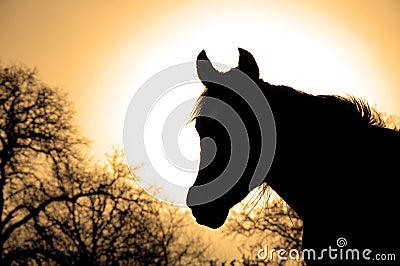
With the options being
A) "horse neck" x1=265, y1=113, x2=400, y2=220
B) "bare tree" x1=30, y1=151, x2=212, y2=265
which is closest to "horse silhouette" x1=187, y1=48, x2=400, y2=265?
"horse neck" x1=265, y1=113, x2=400, y2=220

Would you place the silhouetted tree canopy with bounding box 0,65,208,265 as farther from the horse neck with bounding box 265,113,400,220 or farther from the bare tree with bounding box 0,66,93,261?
the horse neck with bounding box 265,113,400,220

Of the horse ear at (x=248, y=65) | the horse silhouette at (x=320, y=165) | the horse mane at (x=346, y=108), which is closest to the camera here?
the horse silhouette at (x=320, y=165)

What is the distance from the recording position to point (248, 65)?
4008 millimetres

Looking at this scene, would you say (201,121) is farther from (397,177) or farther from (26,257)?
(26,257)

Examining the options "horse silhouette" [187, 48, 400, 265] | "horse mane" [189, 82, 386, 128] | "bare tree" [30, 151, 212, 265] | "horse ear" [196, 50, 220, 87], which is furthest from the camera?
"bare tree" [30, 151, 212, 265]

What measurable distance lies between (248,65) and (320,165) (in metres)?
1.02

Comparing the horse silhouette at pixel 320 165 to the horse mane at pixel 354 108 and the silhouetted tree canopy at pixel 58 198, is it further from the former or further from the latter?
the silhouetted tree canopy at pixel 58 198

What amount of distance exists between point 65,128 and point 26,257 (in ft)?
18.2

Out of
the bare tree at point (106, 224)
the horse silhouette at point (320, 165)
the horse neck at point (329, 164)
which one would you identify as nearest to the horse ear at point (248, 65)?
the horse silhouette at point (320, 165)

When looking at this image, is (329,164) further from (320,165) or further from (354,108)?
(354,108)

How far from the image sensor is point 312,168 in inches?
148

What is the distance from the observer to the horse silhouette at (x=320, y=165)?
11.4ft

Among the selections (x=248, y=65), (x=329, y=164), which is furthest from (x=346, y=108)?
(x=248, y=65)

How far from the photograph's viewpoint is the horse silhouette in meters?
3.47
